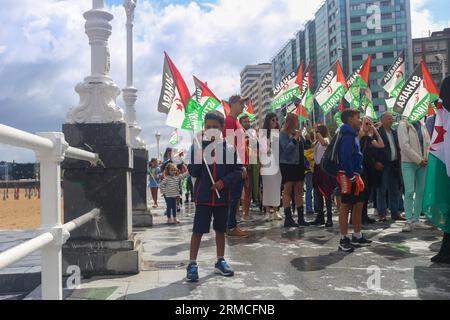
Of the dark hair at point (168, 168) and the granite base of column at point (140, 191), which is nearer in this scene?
the granite base of column at point (140, 191)

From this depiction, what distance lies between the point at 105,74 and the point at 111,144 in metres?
0.82

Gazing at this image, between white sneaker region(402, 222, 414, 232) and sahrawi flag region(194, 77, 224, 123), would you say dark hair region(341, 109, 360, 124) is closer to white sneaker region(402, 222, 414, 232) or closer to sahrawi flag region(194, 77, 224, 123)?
white sneaker region(402, 222, 414, 232)

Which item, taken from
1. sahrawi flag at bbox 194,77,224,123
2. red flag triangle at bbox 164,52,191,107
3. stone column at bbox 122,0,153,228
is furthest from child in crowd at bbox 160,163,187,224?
red flag triangle at bbox 164,52,191,107

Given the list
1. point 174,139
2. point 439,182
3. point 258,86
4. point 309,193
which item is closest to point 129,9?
point 309,193

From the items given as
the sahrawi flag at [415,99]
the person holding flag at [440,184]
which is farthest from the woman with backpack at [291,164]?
the sahrawi flag at [415,99]

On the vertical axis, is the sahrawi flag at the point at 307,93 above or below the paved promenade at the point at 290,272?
above

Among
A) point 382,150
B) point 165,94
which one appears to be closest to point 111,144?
point 165,94

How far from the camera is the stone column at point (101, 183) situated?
4.57 m

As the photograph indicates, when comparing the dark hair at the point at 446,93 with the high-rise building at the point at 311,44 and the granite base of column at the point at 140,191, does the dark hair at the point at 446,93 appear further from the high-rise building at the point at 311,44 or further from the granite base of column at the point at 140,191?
the high-rise building at the point at 311,44

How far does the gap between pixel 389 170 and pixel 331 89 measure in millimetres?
6662

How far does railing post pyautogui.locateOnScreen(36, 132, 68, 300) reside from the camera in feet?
8.59

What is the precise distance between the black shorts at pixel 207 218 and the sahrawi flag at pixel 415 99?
773 centimetres

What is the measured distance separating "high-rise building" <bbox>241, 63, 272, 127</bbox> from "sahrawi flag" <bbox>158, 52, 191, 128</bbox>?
113416 mm

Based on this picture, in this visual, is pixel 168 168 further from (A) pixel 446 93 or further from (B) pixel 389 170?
(A) pixel 446 93
